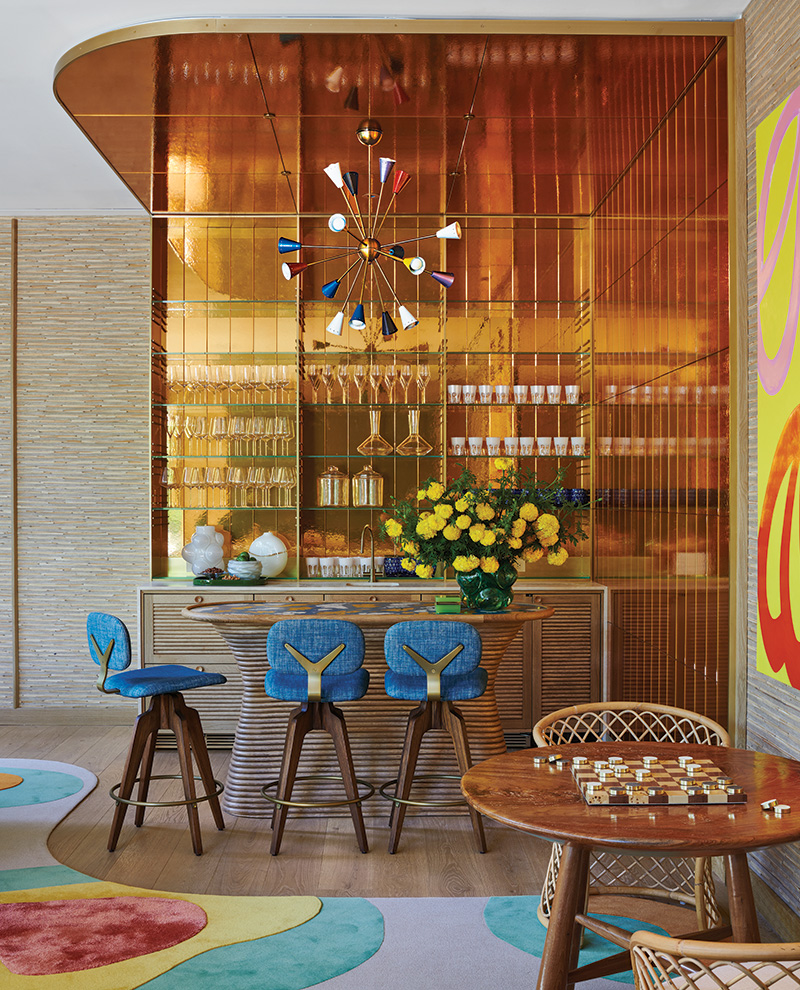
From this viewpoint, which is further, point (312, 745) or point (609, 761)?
point (312, 745)

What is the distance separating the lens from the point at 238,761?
4.33 meters

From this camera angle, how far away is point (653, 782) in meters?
2.26

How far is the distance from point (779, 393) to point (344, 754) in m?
2.24

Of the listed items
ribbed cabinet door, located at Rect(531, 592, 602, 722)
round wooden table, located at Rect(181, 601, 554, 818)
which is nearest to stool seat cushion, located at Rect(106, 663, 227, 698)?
round wooden table, located at Rect(181, 601, 554, 818)

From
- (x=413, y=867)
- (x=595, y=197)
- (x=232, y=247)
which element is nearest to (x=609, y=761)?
(x=413, y=867)

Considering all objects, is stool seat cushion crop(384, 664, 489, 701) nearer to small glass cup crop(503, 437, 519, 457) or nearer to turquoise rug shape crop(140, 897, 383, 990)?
turquoise rug shape crop(140, 897, 383, 990)

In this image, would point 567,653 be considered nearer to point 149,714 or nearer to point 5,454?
point 149,714

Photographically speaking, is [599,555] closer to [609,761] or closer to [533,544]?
[533,544]

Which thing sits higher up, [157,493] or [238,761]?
[157,493]

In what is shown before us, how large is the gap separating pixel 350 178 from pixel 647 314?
1.59m

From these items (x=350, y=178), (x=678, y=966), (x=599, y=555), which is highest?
(x=350, y=178)

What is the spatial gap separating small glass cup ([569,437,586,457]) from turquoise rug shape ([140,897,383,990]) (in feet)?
11.6

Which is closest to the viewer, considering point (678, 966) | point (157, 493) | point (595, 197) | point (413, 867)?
point (678, 966)

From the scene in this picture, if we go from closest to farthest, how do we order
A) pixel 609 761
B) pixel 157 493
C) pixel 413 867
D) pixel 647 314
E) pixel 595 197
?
pixel 609 761
pixel 413 867
pixel 647 314
pixel 595 197
pixel 157 493
